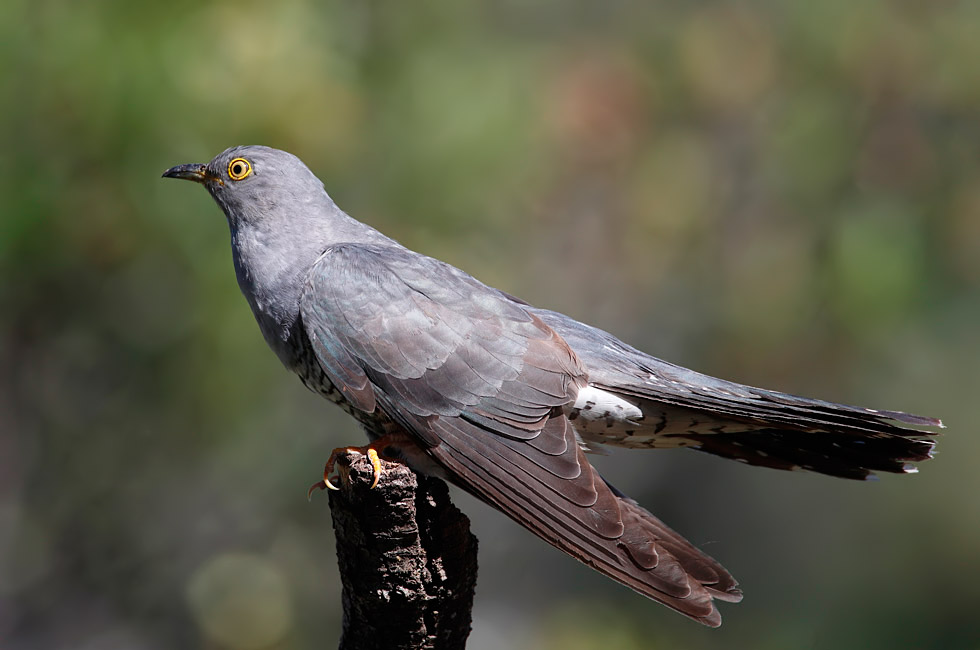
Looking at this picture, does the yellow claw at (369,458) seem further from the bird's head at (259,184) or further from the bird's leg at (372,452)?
the bird's head at (259,184)

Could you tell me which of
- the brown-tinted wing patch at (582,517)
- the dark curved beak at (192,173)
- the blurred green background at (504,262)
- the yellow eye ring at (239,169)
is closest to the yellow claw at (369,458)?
the brown-tinted wing patch at (582,517)

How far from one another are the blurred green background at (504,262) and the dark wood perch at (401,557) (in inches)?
95.9

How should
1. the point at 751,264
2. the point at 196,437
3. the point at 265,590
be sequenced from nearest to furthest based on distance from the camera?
the point at 196,437
the point at 265,590
the point at 751,264

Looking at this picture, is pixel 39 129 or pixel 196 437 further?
pixel 196 437

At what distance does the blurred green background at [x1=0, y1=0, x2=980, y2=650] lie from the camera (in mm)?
4352

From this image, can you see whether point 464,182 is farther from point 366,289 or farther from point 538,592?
point 538,592

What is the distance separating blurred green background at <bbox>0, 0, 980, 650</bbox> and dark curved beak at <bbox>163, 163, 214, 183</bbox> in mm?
1261

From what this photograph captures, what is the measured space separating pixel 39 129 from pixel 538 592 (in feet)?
14.3

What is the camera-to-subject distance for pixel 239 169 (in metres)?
2.93

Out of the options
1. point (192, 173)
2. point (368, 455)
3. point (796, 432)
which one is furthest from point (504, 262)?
point (368, 455)

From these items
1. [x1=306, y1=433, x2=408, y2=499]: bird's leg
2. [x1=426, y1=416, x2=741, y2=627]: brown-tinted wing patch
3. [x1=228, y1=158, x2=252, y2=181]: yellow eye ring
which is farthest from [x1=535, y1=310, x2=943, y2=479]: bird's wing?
[x1=228, y1=158, x2=252, y2=181]: yellow eye ring

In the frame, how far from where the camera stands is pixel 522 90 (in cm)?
554

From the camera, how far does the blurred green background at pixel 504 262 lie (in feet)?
14.3

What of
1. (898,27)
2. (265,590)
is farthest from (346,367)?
(898,27)
